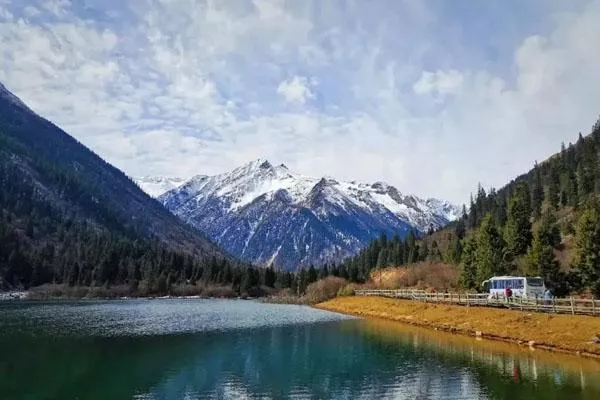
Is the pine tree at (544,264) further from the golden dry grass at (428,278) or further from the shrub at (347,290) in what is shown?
the shrub at (347,290)

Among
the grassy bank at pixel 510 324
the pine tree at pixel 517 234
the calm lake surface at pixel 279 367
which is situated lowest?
the calm lake surface at pixel 279 367

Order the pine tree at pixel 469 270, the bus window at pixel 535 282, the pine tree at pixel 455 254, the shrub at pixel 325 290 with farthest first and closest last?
the shrub at pixel 325 290 < the pine tree at pixel 455 254 < the pine tree at pixel 469 270 < the bus window at pixel 535 282

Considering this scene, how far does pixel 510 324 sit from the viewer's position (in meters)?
61.8

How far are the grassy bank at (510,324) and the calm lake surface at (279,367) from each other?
3016 millimetres

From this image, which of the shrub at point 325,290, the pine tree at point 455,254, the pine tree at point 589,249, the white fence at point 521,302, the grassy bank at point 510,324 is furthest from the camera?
the shrub at point 325,290

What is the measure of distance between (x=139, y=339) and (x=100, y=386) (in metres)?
28.3

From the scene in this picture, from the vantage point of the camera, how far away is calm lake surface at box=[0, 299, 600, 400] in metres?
34.7

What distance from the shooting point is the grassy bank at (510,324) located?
1964 inches

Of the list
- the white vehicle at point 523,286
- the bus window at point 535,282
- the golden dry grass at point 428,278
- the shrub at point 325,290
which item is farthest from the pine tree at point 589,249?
the shrub at point 325,290

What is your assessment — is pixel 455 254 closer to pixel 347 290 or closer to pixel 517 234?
pixel 347 290

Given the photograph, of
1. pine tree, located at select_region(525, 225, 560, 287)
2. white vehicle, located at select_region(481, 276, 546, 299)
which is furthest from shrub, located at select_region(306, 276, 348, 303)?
white vehicle, located at select_region(481, 276, 546, 299)

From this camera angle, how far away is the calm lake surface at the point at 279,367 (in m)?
34.7

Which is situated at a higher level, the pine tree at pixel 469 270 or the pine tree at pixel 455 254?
the pine tree at pixel 455 254

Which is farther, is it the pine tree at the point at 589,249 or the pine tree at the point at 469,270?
the pine tree at the point at 469,270
